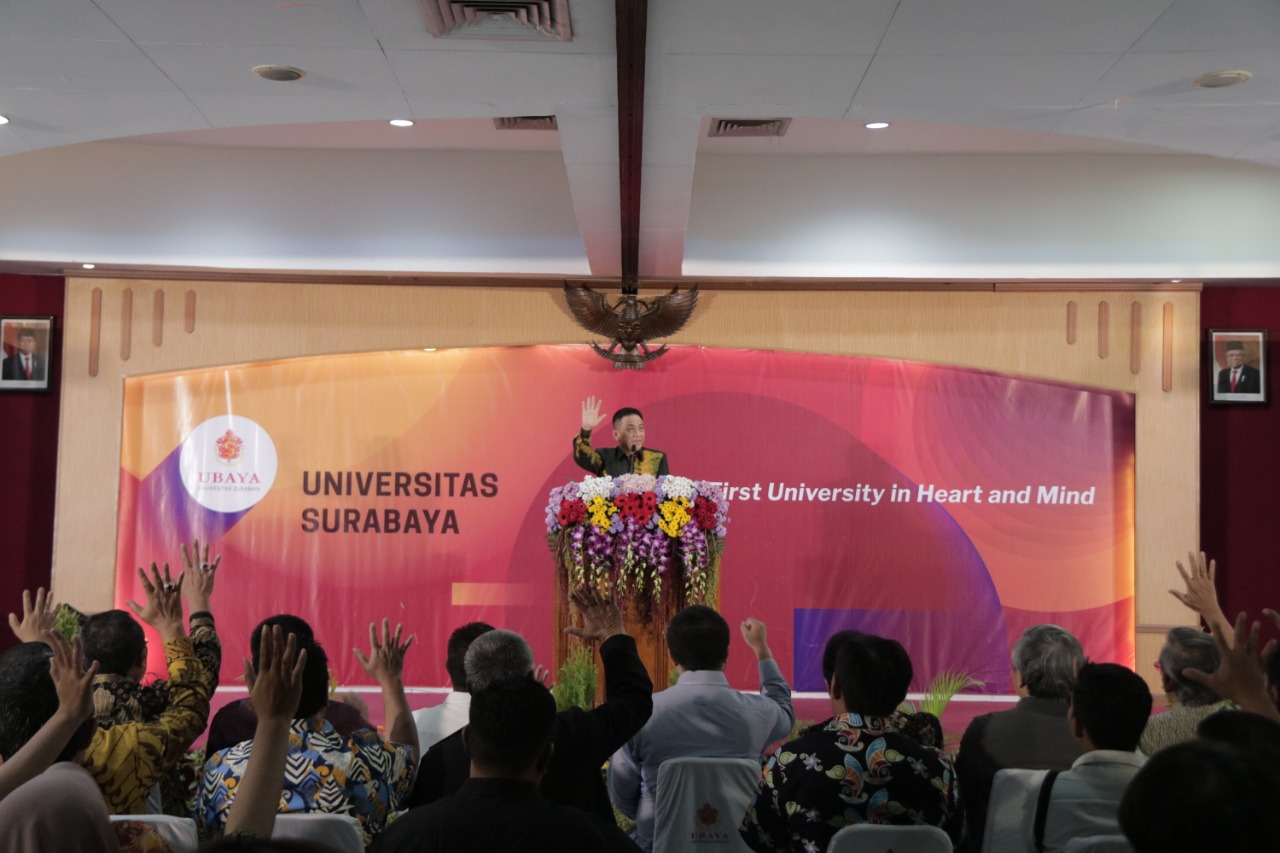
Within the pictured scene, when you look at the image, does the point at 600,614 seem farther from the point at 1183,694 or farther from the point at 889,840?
the point at 1183,694

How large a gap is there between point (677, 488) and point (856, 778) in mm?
2698

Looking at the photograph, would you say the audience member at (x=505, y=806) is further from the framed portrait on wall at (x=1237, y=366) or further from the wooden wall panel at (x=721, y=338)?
the framed portrait on wall at (x=1237, y=366)

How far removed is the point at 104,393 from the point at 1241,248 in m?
7.91

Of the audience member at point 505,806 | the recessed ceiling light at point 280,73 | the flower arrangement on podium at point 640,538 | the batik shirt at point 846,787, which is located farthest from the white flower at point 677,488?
the audience member at point 505,806

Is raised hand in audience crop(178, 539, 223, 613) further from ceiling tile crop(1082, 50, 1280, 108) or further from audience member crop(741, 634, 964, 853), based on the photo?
ceiling tile crop(1082, 50, 1280, 108)

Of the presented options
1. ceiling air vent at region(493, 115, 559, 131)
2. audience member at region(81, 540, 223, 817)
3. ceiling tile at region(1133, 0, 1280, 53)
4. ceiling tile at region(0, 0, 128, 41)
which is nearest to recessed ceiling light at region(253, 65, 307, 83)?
ceiling tile at region(0, 0, 128, 41)

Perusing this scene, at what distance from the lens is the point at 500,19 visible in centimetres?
464

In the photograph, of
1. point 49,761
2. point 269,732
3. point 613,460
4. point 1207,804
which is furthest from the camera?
point 613,460

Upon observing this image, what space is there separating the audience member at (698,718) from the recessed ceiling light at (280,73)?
2.87 metres

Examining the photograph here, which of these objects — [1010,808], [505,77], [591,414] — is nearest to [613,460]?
[591,414]

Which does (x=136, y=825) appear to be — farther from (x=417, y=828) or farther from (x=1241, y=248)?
(x=1241, y=248)

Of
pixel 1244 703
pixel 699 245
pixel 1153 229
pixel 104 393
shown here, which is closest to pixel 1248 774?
pixel 1244 703

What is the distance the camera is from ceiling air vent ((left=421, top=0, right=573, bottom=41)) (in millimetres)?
4508

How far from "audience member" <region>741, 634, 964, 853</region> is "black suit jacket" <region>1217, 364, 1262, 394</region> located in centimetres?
673
